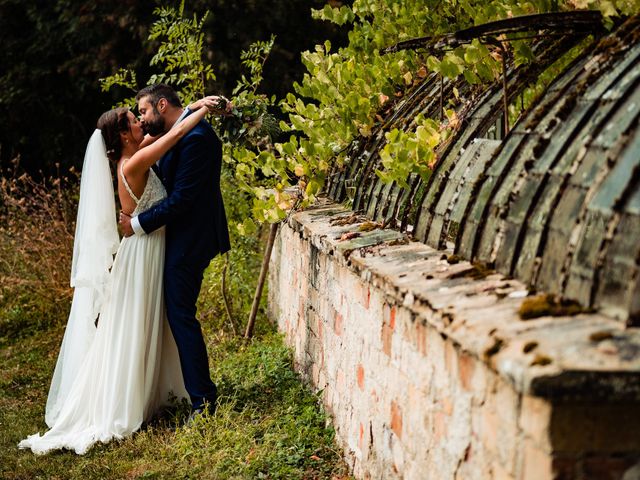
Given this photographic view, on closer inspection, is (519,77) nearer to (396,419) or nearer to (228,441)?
(396,419)

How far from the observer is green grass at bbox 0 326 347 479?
14.7ft

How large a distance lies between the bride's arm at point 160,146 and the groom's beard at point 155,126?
19 cm

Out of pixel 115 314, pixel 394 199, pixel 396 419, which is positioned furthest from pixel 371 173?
pixel 396 419

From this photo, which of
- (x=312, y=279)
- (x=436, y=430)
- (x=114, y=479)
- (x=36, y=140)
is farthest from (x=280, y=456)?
(x=36, y=140)

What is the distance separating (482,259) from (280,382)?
2.95 metres

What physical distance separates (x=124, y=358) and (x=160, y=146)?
54.9 inches

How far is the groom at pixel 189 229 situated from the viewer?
5293mm

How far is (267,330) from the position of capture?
7.43m

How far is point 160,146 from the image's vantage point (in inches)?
207

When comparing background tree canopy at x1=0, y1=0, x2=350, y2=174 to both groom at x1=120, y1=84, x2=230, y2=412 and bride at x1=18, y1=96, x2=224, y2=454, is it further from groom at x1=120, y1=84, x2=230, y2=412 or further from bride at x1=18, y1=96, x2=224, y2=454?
groom at x1=120, y1=84, x2=230, y2=412

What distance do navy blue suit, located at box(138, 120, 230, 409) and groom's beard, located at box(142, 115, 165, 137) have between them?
0.87 feet

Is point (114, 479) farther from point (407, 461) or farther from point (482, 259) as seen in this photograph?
point (482, 259)

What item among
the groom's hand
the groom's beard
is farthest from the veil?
the groom's beard

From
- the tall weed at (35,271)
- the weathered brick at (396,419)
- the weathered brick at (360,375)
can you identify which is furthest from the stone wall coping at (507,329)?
the tall weed at (35,271)
